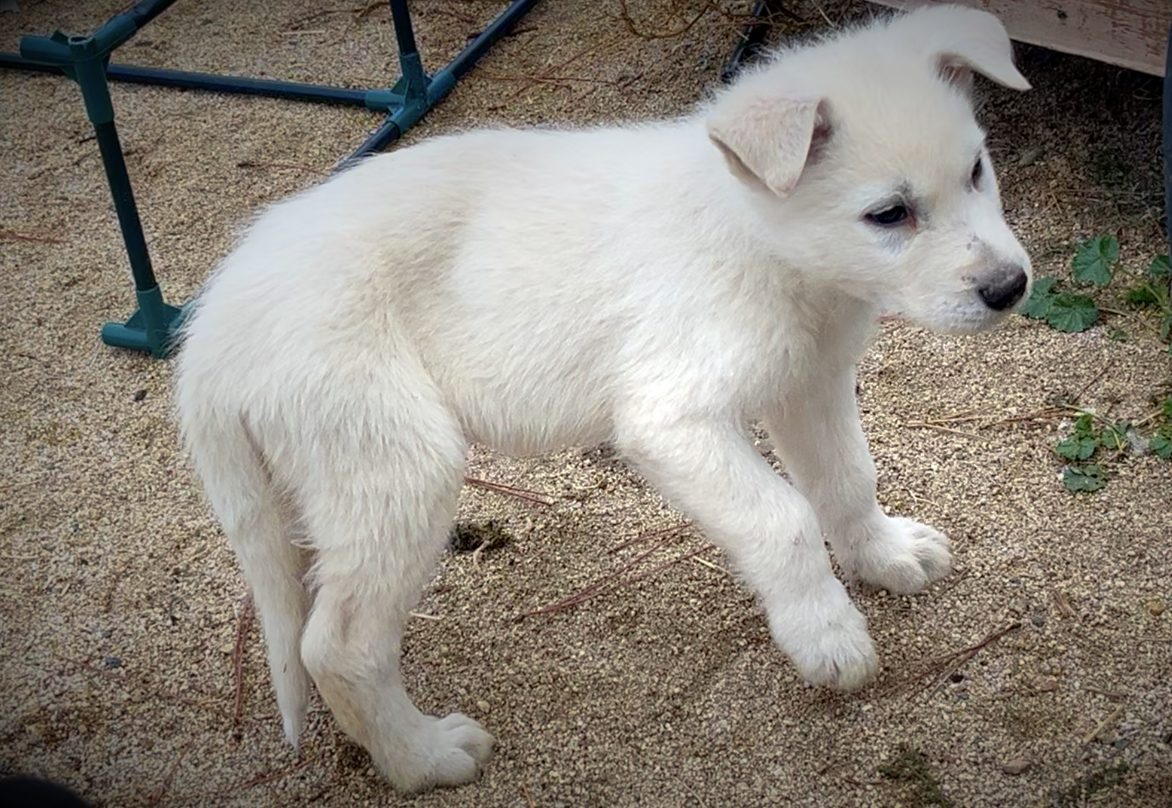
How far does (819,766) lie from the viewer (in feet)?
10.3

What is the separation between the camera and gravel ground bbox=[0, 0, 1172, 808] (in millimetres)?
3182

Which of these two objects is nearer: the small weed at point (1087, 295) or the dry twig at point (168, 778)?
the dry twig at point (168, 778)

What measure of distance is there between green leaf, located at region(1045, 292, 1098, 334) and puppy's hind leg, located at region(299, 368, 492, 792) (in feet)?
7.81

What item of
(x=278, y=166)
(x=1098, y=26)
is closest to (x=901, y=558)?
(x=1098, y=26)

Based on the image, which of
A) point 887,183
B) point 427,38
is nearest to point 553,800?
point 887,183

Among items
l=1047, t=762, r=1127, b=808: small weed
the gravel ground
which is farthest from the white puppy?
l=1047, t=762, r=1127, b=808: small weed

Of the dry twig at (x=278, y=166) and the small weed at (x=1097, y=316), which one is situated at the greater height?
the small weed at (x=1097, y=316)

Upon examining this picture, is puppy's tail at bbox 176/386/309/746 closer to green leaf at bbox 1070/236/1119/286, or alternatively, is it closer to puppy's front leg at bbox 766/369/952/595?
puppy's front leg at bbox 766/369/952/595

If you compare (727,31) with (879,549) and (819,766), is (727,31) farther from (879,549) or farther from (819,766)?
(819,766)

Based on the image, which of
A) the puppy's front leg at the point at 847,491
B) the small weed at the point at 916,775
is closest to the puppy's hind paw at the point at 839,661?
the small weed at the point at 916,775

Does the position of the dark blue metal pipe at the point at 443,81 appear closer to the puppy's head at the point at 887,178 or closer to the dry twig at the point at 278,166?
the dry twig at the point at 278,166

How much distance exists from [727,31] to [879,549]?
3395 millimetres

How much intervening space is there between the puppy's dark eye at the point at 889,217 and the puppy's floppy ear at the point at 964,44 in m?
0.35

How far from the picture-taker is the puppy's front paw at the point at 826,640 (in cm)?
288
